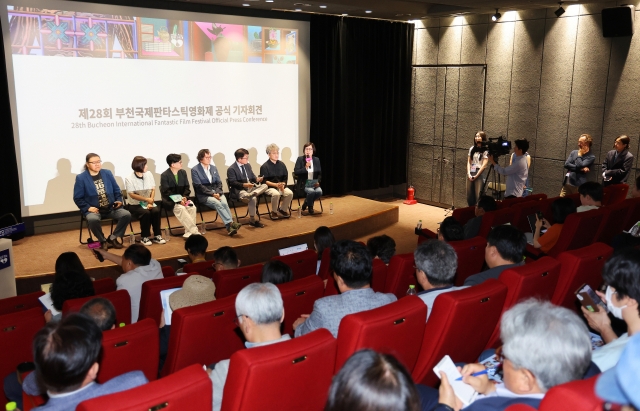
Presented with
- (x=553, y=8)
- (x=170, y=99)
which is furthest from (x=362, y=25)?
(x=170, y=99)

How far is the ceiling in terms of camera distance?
336 inches

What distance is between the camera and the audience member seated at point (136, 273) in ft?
13.7

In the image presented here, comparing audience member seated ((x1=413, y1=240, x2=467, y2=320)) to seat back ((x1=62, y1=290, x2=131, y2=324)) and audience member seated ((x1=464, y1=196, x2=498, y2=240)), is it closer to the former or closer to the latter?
seat back ((x1=62, y1=290, x2=131, y2=324))

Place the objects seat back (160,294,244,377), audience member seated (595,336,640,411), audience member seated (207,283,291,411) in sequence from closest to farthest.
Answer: audience member seated (595,336,640,411) → audience member seated (207,283,291,411) → seat back (160,294,244,377)

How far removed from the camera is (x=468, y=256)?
445cm

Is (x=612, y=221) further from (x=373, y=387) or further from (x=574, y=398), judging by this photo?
(x=373, y=387)

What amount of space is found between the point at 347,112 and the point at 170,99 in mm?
3507

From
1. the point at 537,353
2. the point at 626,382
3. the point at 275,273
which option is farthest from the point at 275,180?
the point at 626,382

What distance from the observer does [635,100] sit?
320 inches

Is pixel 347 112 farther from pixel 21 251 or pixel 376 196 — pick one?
pixel 21 251

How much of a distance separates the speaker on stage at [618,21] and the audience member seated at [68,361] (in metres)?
8.22

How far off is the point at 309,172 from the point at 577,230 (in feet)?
15.8

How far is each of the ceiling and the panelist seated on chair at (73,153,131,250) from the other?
302 centimetres

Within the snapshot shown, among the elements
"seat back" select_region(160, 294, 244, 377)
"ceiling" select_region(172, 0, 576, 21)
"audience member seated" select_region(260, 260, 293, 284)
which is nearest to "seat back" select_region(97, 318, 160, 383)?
"seat back" select_region(160, 294, 244, 377)
